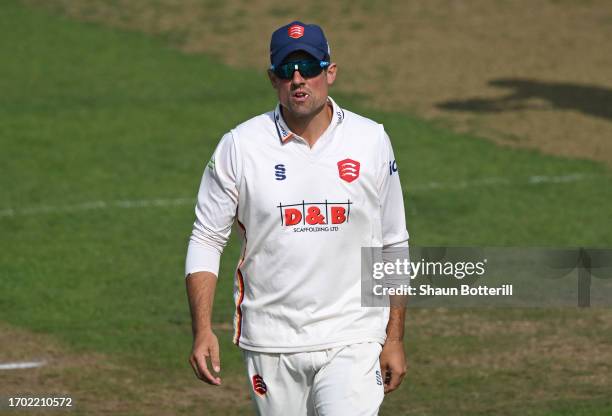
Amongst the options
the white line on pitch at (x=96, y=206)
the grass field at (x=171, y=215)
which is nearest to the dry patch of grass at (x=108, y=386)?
the grass field at (x=171, y=215)

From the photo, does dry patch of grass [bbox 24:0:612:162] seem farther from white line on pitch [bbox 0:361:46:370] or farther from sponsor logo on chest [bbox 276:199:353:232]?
sponsor logo on chest [bbox 276:199:353:232]

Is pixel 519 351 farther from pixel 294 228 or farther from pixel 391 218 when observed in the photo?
pixel 294 228

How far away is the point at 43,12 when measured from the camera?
91.4 feet

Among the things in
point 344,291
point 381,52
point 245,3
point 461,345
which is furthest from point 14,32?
point 344,291

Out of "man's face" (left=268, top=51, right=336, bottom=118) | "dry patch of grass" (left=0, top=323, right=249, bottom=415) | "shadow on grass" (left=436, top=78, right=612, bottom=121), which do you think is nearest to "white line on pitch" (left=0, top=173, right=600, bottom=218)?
"shadow on grass" (left=436, top=78, right=612, bottom=121)

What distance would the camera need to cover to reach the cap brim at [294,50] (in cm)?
660

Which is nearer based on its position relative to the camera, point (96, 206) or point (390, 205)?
point (390, 205)

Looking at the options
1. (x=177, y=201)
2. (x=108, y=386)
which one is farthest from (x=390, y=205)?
(x=177, y=201)

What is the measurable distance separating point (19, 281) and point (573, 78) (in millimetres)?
12594

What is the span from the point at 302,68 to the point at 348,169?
55 centimetres

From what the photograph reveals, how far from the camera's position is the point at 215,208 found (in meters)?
6.62

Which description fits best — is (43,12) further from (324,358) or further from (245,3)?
(324,358)

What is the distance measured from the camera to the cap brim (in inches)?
260

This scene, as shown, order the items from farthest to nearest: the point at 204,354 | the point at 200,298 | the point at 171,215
→ 1. the point at 171,215
2. the point at 200,298
3. the point at 204,354
